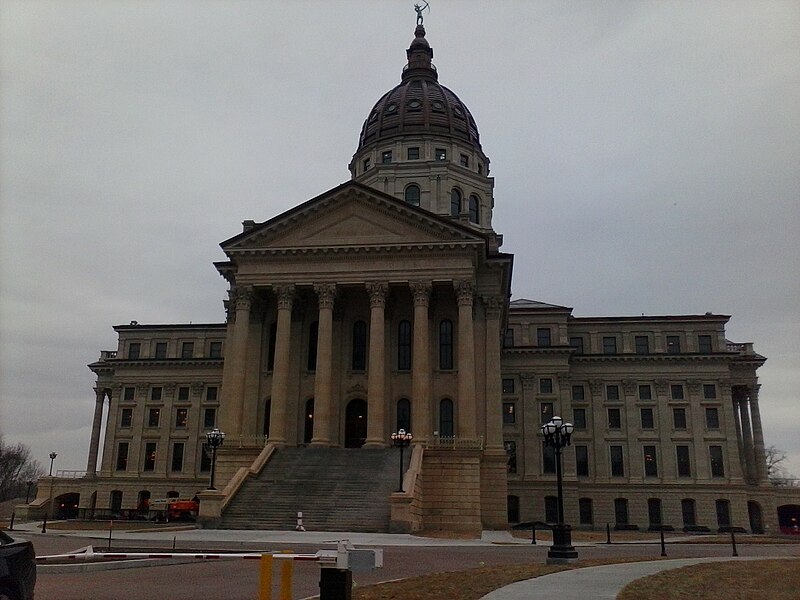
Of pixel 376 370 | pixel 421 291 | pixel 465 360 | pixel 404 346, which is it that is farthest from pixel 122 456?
pixel 465 360

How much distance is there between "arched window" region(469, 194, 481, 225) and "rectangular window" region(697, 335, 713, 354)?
24.7m

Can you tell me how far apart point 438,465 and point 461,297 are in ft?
34.6

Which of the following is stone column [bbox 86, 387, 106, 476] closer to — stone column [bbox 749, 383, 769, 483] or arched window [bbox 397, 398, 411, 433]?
arched window [bbox 397, 398, 411, 433]

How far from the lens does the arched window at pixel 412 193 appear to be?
7144 cm

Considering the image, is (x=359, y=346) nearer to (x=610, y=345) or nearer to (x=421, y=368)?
(x=421, y=368)

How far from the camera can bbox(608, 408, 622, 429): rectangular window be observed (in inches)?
2876

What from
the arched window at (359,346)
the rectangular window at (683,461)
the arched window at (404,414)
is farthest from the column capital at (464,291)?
the rectangular window at (683,461)

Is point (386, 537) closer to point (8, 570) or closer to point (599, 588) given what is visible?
point (599, 588)

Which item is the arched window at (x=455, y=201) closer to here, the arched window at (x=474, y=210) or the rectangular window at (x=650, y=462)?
the arched window at (x=474, y=210)

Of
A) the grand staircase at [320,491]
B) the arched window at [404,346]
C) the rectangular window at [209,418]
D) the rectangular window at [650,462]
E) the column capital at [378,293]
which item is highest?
the column capital at [378,293]

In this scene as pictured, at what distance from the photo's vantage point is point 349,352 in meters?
51.4

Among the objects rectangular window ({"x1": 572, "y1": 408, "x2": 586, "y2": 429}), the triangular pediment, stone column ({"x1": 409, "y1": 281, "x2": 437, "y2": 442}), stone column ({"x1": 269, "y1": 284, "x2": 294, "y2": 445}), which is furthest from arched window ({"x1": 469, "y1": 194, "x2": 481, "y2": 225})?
stone column ({"x1": 269, "y1": 284, "x2": 294, "y2": 445})

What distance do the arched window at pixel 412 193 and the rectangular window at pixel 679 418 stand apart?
3197 cm

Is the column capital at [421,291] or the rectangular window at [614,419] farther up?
the column capital at [421,291]
